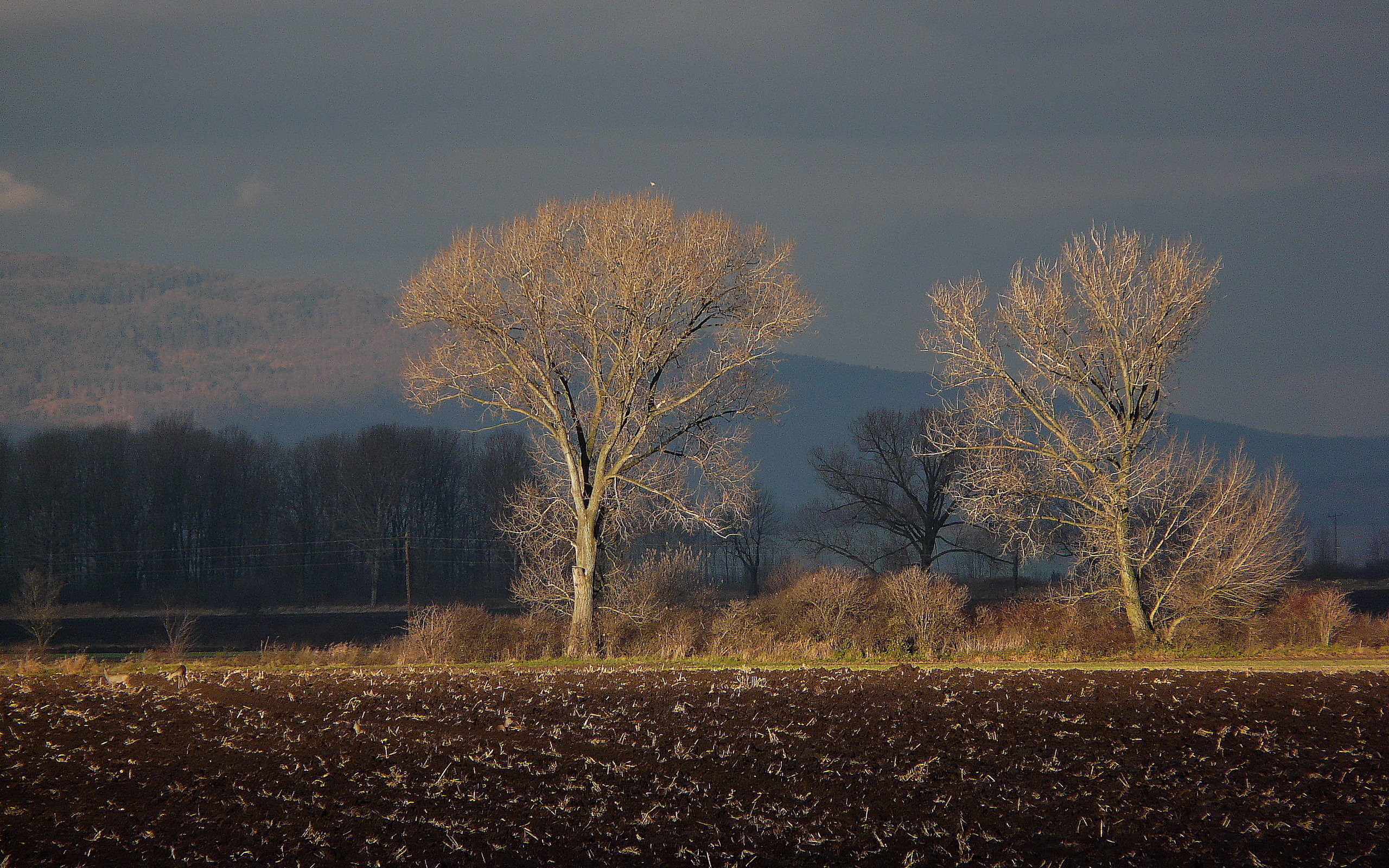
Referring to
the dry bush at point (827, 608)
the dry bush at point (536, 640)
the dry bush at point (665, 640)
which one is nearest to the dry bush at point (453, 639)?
the dry bush at point (536, 640)

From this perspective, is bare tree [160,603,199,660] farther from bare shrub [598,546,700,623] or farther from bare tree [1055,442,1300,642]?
bare tree [1055,442,1300,642]

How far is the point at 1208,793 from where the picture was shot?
1123 cm

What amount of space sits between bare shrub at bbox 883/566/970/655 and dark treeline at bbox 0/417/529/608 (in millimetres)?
54068

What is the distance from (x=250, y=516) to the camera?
315 feet

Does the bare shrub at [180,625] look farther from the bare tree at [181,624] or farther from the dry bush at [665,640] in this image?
the dry bush at [665,640]

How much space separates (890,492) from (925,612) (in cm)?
3779

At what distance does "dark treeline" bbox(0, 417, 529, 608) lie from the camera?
264ft

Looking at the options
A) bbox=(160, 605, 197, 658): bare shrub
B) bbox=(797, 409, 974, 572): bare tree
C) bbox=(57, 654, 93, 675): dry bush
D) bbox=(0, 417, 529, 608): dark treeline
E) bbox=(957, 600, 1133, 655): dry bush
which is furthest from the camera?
bbox=(0, 417, 529, 608): dark treeline

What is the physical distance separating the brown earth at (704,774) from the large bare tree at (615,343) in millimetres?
10144

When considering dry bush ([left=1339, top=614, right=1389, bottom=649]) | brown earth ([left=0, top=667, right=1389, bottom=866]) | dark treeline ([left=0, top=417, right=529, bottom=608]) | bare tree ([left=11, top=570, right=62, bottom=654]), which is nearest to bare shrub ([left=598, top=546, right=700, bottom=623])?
brown earth ([left=0, top=667, right=1389, bottom=866])

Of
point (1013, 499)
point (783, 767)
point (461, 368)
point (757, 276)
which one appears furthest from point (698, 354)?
point (783, 767)

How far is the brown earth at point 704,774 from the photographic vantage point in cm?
955

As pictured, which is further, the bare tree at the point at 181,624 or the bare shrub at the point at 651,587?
the bare tree at the point at 181,624

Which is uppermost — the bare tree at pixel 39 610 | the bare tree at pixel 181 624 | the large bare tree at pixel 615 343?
the large bare tree at pixel 615 343
